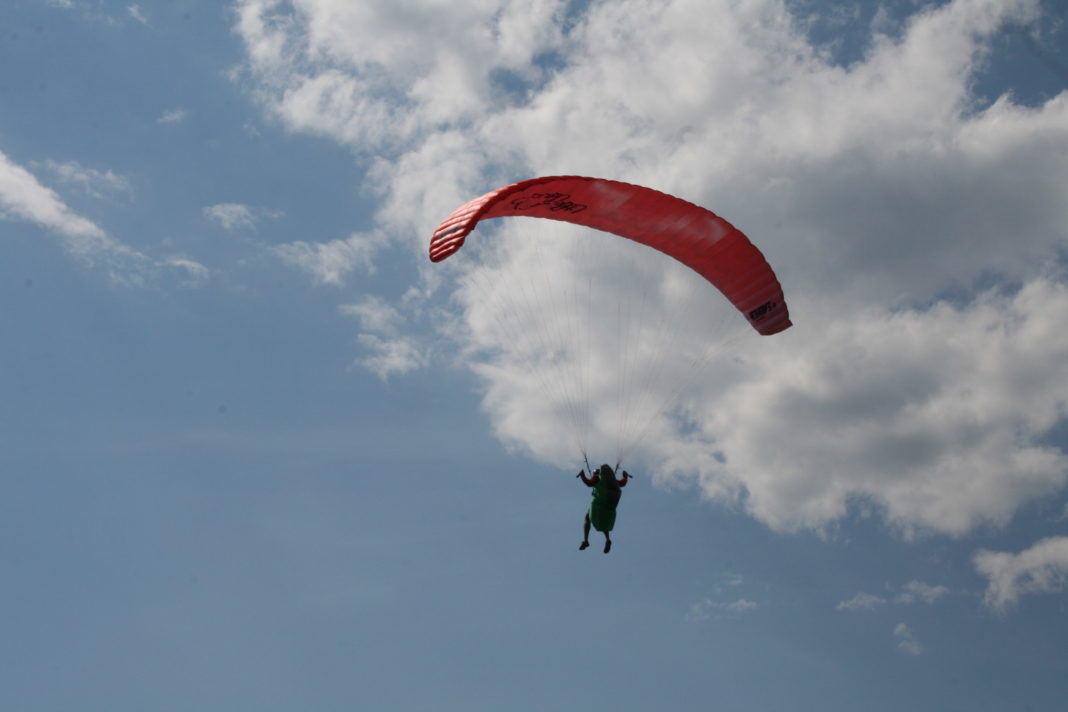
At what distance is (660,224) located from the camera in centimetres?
2827

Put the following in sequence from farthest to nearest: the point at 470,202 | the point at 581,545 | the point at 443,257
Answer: the point at 581,545 < the point at 470,202 < the point at 443,257

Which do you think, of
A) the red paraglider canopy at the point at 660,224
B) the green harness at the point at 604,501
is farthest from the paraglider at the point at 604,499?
the red paraglider canopy at the point at 660,224

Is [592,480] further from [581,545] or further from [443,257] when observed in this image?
[443,257]

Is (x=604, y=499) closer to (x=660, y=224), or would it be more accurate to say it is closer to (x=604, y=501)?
(x=604, y=501)

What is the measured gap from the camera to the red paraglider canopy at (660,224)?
2533 centimetres

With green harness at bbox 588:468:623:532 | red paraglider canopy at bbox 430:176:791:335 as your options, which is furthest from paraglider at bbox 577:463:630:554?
red paraglider canopy at bbox 430:176:791:335

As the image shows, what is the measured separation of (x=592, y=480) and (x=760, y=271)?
693 centimetres

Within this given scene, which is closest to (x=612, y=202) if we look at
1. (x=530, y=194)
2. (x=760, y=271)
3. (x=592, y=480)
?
(x=530, y=194)

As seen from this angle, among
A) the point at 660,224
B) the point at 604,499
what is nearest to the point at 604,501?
the point at 604,499

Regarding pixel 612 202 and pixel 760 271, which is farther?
pixel 760 271

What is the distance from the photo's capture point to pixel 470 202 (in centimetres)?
2527

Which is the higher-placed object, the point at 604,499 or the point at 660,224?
the point at 660,224

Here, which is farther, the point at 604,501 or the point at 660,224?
the point at 660,224

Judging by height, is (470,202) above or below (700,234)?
below
